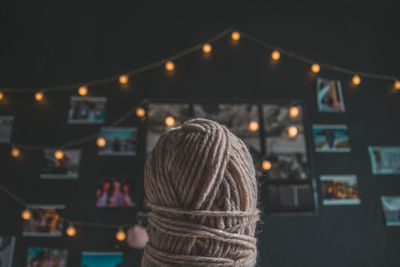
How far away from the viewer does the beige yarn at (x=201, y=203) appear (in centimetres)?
35

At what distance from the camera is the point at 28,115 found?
59.2 inches

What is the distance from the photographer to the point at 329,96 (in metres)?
1.55

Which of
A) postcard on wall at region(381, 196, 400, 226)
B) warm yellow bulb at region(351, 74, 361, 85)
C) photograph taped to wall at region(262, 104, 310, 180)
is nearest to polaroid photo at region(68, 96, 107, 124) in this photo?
photograph taped to wall at region(262, 104, 310, 180)

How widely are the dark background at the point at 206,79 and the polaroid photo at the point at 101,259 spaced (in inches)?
1.6

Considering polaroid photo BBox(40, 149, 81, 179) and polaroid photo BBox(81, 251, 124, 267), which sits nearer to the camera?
polaroid photo BBox(81, 251, 124, 267)

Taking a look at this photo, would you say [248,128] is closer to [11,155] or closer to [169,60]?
[169,60]

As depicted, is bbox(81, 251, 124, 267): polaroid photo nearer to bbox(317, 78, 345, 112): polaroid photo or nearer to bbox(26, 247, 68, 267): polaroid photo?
bbox(26, 247, 68, 267): polaroid photo

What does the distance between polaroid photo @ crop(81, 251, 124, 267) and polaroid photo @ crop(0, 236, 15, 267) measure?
1.32 feet

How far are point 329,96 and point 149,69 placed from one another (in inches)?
46.3

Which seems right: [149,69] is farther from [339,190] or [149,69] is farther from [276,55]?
[339,190]

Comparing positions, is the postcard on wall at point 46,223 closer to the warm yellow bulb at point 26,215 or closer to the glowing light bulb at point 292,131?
the warm yellow bulb at point 26,215

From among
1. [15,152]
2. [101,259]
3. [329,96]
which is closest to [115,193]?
[101,259]

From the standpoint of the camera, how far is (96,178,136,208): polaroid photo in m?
1.37

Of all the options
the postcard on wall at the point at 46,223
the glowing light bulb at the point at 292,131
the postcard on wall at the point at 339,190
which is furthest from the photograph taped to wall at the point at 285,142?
the postcard on wall at the point at 46,223
